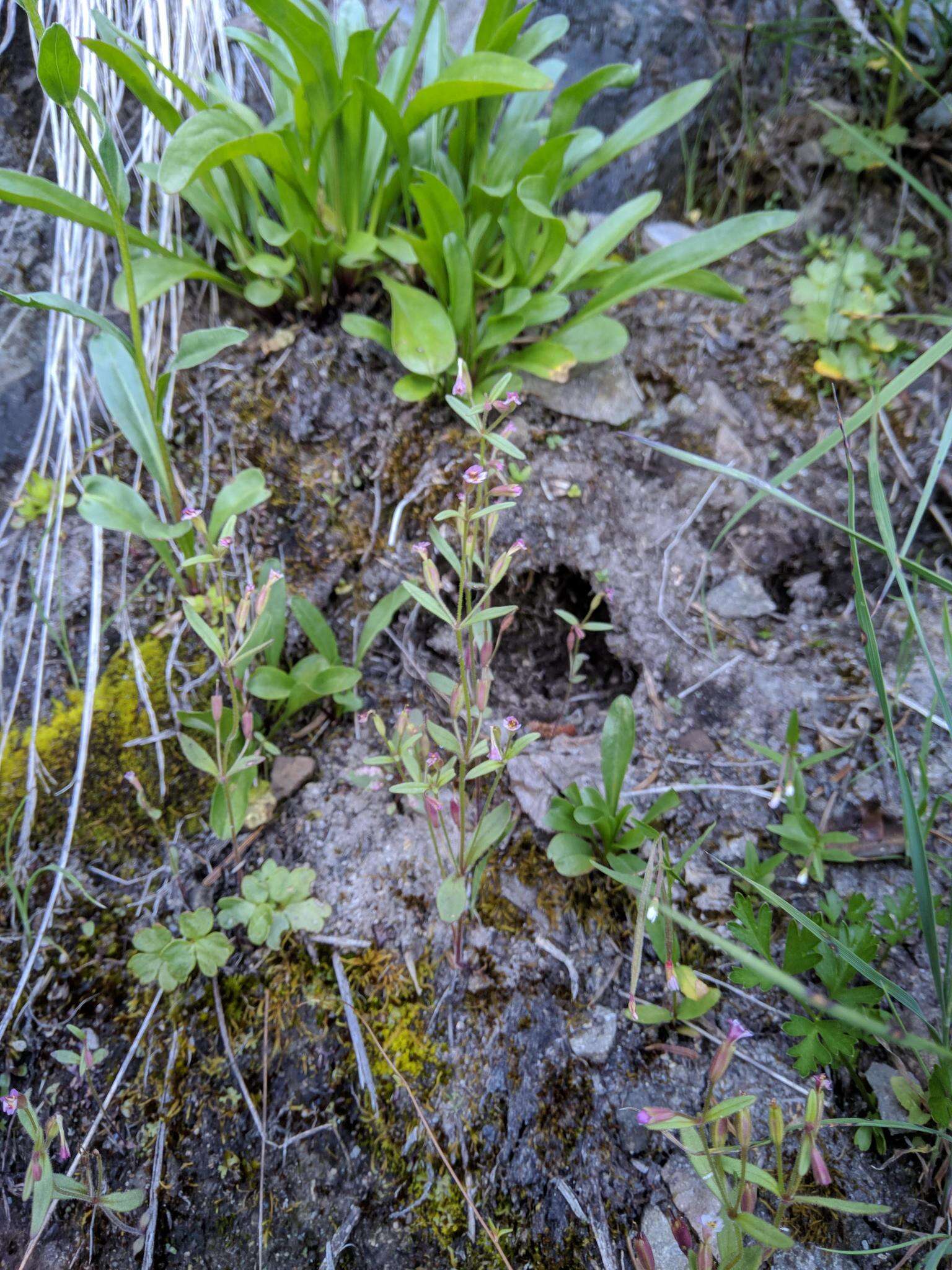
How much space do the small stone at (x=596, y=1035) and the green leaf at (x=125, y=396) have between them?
4.20ft

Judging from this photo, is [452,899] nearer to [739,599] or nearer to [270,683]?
[270,683]

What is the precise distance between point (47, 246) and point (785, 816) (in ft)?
6.99

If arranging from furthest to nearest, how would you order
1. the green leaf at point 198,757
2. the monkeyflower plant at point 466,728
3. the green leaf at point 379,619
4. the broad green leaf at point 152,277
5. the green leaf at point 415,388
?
the green leaf at point 415,388, the broad green leaf at point 152,277, the green leaf at point 379,619, the green leaf at point 198,757, the monkeyflower plant at point 466,728

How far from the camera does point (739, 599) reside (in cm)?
180

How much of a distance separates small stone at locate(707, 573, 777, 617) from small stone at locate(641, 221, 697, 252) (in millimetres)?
1074

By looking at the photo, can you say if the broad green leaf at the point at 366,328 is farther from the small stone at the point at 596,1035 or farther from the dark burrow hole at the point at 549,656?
the small stone at the point at 596,1035

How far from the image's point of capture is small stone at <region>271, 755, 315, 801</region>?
4.67 feet

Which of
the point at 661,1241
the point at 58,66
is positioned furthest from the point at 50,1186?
the point at 58,66

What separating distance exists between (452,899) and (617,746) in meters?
0.41

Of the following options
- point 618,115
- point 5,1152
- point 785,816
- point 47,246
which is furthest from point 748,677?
point 47,246

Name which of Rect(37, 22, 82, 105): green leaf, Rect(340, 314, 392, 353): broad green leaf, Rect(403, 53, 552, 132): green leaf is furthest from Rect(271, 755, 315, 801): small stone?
Rect(403, 53, 552, 132): green leaf

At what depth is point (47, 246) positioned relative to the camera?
1.81 m

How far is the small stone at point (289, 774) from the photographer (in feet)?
4.67

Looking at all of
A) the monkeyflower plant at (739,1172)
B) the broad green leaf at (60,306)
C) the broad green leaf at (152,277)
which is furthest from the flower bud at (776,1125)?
the broad green leaf at (152,277)
